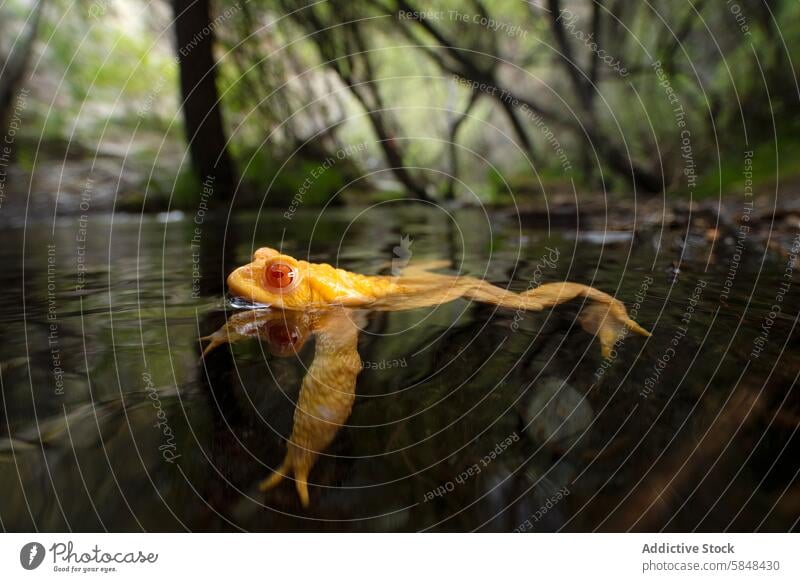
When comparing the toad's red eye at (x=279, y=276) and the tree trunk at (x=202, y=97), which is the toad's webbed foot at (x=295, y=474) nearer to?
the toad's red eye at (x=279, y=276)

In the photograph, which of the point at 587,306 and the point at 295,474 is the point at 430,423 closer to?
the point at 295,474

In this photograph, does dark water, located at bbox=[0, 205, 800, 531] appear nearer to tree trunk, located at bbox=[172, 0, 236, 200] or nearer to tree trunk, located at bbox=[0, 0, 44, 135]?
tree trunk, located at bbox=[172, 0, 236, 200]

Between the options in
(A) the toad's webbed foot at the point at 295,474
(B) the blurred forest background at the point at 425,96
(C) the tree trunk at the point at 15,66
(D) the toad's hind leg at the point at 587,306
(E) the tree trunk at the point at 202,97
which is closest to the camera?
(A) the toad's webbed foot at the point at 295,474

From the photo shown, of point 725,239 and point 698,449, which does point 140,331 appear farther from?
point 725,239

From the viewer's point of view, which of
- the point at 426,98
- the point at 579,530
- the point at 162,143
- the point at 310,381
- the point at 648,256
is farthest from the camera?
the point at 162,143

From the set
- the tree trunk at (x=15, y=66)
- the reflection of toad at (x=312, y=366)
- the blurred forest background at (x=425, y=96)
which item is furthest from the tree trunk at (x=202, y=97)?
the reflection of toad at (x=312, y=366)

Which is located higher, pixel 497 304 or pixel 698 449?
pixel 497 304
